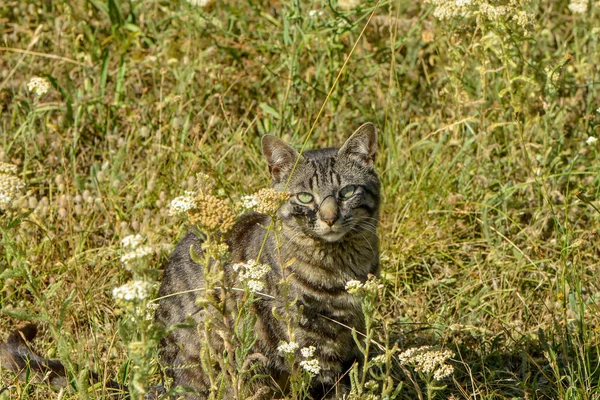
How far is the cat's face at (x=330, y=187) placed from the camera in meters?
3.54

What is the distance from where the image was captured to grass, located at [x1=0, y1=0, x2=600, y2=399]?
4.00 m

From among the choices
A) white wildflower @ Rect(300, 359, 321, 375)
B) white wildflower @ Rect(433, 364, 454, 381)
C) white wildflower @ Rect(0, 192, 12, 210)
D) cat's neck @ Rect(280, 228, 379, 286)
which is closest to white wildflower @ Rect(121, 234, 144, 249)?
white wildflower @ Rect(0, 192, 12, 210)

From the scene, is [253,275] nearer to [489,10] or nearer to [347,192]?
[347,192]

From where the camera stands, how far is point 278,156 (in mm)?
3777

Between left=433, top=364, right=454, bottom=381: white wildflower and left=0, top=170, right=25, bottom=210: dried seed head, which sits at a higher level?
left=0, top=170, right=25, bottom=210: dried seed head

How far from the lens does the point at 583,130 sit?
4.85 meters

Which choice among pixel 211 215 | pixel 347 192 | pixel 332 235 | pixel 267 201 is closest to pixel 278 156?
pixel 347 192

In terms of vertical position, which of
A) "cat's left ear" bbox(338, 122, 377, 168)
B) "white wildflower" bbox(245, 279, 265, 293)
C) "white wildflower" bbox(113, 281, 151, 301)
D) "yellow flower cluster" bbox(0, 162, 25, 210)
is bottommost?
"cat's left ear" bbox(338, 122, 377, 168)

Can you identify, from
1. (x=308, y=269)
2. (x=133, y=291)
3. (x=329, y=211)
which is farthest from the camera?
(x=308, y=269)

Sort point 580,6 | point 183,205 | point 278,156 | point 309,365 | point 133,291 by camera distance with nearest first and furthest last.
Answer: point 133,291
point 183,205
point 309,365
point 278,156
point 580,6

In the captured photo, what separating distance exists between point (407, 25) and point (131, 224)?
7.30ft

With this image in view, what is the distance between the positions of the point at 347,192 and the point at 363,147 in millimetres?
256

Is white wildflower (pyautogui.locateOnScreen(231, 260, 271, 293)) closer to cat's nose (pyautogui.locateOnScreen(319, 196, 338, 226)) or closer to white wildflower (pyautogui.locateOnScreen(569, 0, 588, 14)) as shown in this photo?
cat's nose (pyautogui.locateOnScreen(319, 196, 338, 226))

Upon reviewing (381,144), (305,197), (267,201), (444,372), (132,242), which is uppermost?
(132,242)
